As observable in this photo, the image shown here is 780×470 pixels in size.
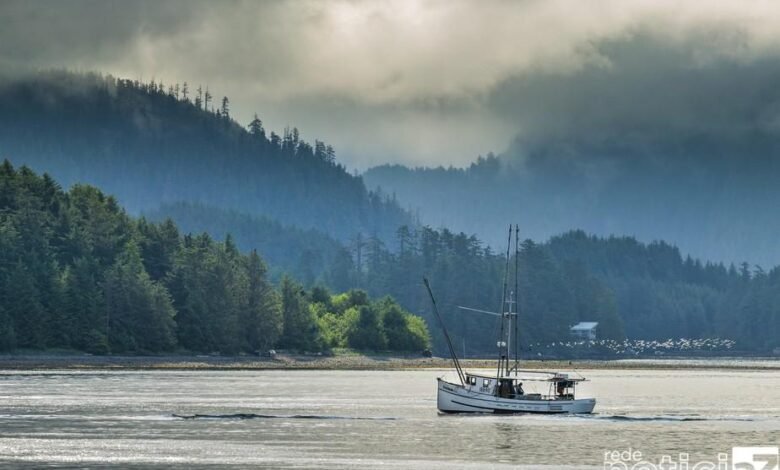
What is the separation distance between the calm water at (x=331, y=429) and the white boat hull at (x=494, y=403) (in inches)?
54.2

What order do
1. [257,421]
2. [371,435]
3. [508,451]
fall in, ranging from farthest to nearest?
[257,421] < [371,435] < [508,451]

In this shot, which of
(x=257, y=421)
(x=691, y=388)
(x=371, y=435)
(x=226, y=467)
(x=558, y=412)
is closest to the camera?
(x=226, y=467)

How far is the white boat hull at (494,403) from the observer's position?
429 feet

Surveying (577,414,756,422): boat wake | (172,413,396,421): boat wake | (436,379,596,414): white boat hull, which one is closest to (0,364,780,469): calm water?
(577,414,756,422): boat wake

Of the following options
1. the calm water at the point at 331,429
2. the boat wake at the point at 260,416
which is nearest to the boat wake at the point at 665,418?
the calm water at the point at 331,429

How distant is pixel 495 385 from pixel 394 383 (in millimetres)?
66963

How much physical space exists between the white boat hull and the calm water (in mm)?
1376

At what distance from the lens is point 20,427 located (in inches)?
4414

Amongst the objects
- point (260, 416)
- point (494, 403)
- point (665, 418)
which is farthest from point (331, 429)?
point (665, 418)

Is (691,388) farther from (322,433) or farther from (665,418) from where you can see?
(322,433)

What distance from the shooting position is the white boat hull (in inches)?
5143

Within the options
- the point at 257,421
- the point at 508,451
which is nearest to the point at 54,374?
the point at 257,421

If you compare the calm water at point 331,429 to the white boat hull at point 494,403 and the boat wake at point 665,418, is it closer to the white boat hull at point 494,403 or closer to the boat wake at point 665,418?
the boat wake at point 665,418

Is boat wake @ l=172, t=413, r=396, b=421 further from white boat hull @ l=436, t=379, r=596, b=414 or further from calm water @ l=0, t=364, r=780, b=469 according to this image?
white boat hull @ l=436, t=379, r=596, b=414
